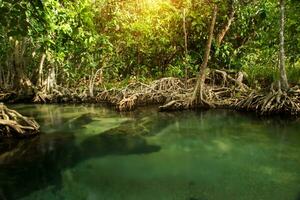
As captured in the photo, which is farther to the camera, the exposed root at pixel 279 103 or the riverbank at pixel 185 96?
the riverbank at pixel 185 96

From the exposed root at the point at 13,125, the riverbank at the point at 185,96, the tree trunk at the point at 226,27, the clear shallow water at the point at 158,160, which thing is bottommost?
the clear shallow water at the point at 158,160

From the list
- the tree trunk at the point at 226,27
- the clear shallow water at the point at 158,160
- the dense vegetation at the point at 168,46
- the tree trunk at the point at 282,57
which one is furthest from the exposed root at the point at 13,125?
the tree trunk at the point at 226,27

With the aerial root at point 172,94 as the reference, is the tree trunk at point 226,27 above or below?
above

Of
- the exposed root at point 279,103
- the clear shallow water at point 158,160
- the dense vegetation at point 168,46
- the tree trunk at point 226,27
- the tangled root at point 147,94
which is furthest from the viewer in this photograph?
the tree trunk at point 226,27

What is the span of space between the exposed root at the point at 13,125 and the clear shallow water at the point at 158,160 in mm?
340

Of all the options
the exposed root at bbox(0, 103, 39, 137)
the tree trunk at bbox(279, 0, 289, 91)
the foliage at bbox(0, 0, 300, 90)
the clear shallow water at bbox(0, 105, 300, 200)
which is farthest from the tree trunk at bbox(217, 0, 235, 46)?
the exposed root at bbox(0, 103, 39, 137)

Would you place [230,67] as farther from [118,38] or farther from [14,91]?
[14,91]

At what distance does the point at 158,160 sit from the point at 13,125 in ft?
13.3

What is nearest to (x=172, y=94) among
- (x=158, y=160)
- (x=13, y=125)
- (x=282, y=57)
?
(x=282, y=57)

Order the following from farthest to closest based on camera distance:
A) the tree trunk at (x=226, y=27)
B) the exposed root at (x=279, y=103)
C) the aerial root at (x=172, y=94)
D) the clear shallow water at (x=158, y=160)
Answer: the tree trunk at (x=226, y=27) → the aerial root at (x=172, y=94) → the exposed root at (x=279, y=103) → the clear shallow water at (x=158, y=160)

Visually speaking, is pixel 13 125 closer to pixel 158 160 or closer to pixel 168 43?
pixel 158 160

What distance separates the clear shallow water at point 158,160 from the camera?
641 cm

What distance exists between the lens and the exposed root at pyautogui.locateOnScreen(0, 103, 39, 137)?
10008mm

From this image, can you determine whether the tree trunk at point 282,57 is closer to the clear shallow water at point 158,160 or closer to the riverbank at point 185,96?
the riverbank at point 185,96
